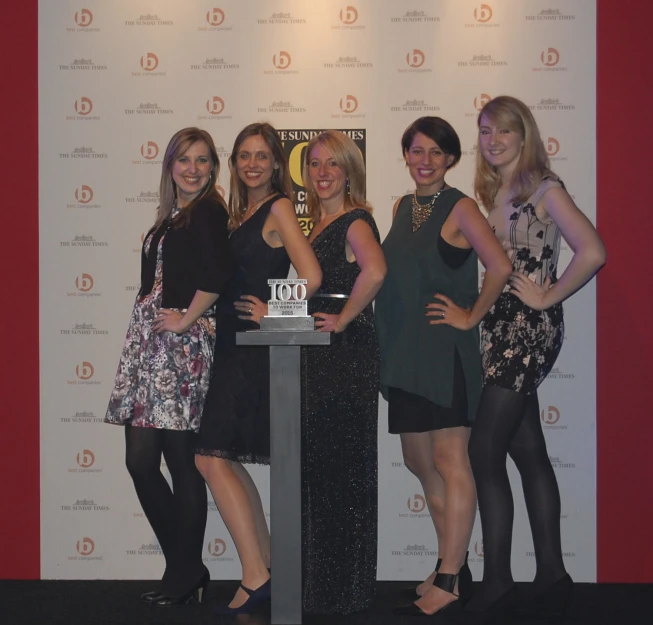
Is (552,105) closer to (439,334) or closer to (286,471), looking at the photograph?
(439,334)

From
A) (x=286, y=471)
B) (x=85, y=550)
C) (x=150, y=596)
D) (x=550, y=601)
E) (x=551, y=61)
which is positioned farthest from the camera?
(x=85, y=550)

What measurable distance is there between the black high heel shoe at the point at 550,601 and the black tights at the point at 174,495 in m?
1.24

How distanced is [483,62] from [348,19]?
0.62 metres

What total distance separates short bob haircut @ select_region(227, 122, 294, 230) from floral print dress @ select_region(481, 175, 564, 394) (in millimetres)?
821

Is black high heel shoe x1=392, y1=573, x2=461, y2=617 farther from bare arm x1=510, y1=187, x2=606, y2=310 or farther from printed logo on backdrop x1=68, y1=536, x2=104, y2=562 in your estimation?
printed logo on backdrop x1=68, y1=536, x2=104, y2=562

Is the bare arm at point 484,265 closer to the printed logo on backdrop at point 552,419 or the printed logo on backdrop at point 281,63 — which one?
the printed logo on backdrop at point 552,419

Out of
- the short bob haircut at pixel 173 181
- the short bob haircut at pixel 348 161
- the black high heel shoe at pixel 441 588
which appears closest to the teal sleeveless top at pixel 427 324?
the short bob haircut at pixel 348 161

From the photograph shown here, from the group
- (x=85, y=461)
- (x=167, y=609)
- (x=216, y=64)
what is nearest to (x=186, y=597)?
(x=167, y=609)

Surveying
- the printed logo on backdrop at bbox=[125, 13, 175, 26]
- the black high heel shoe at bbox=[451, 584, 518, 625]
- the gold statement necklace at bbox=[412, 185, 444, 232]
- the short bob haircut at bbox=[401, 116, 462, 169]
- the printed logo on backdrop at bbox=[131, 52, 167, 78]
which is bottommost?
the black high heel shoe at bbox=[451, 584, 518, 625]

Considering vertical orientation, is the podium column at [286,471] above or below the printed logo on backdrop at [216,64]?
below

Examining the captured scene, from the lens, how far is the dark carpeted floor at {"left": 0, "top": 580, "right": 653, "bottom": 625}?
326 centimetres

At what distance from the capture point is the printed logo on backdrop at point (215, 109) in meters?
3.97

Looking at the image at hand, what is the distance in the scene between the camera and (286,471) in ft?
7.73

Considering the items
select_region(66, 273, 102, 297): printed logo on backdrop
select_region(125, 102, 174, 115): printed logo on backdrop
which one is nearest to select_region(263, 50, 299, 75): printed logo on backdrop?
select_region(125, 102, 174, 115): printed logo on backdrop
